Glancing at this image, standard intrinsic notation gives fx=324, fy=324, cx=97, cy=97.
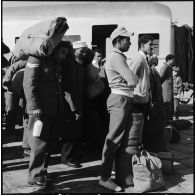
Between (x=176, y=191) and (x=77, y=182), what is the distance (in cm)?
114

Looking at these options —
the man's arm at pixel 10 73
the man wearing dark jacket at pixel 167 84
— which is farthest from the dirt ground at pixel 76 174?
the man's arm at pixel 10 73

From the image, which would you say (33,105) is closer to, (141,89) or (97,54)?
(141,89)

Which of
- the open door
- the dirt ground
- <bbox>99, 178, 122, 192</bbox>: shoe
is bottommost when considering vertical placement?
the dirt ground

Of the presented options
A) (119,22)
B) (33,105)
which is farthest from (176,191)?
(119,22)

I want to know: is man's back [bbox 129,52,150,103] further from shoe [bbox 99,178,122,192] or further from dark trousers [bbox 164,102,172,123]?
dark trousers [bbox 164,102,172,123]

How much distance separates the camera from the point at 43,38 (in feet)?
11.1

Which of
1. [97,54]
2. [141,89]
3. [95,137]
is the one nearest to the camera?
[141,89]

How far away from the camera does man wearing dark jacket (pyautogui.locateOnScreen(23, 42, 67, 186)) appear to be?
339 cm

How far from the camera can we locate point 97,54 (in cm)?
641

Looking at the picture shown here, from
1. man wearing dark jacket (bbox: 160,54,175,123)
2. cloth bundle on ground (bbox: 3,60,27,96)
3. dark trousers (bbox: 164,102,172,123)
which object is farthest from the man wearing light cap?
man wearing dark jacket (bbox: 160,54,175,123)

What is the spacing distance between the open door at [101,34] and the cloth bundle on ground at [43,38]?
520cm

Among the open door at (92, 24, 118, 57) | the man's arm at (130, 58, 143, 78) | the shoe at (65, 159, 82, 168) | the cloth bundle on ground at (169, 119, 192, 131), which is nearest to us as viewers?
the man's arm at (130, 58, 143, 78)

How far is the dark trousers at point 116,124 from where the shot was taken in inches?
136

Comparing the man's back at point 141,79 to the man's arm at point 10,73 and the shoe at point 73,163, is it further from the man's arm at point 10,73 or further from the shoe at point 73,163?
the man's arm at point 10,73
